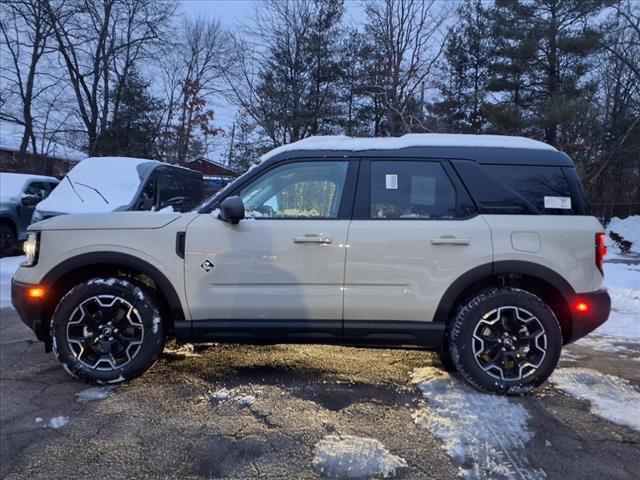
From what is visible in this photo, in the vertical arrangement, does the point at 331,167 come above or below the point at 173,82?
below

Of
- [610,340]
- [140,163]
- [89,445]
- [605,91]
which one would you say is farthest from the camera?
[605,91]

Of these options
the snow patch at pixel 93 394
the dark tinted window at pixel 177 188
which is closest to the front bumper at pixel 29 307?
the snow patch at pixel 93 394

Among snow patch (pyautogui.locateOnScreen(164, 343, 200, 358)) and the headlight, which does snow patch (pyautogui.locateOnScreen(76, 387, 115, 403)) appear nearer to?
snow patch (pyautogui.locateOnScreen(164, 343, 200, 358))

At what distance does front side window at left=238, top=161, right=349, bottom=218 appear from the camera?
370 centimetres

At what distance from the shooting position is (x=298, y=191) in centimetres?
374

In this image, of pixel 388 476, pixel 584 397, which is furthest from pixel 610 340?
pixel 388 476

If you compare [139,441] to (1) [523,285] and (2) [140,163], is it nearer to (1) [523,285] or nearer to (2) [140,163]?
(1) [523,285]

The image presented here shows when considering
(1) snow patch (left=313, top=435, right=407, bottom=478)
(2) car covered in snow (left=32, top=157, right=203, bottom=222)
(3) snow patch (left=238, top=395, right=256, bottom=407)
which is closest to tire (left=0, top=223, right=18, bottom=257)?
(2) car covered in snow (left=32, top=157, right=203, bottom=222)

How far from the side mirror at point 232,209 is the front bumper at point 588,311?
8.40ft

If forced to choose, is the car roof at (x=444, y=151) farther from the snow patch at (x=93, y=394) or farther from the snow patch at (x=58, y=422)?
the snow patch at (x=58, y=422)

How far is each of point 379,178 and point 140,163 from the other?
274 inches

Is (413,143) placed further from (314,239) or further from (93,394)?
(93,394)

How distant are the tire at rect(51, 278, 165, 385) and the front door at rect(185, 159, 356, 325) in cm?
40

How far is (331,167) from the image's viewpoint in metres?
3.77
